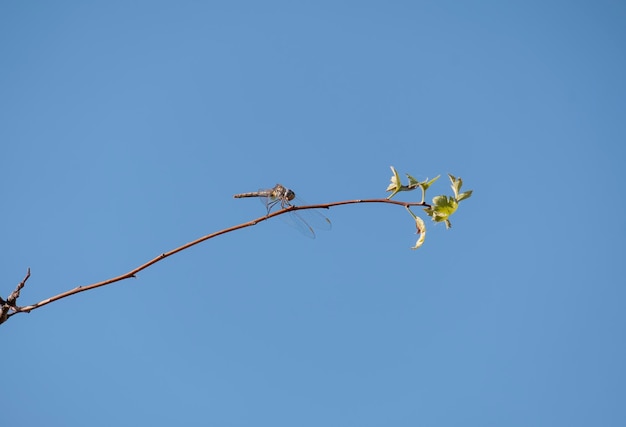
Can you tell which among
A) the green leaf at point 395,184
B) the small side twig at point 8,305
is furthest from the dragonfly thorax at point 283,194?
the small side twig at point 8,305

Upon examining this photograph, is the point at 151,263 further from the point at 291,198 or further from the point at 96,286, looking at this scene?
the point at 291,198

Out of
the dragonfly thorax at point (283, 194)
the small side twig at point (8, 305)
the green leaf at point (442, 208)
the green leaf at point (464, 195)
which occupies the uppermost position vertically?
the dragonfly thorax at point (283, 194)

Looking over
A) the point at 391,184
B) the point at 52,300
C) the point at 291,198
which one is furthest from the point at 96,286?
the point at 291,198

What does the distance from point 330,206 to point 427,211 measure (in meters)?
0.55

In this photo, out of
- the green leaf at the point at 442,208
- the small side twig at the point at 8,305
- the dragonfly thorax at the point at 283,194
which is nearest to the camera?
the small side twig at the point at 8,305

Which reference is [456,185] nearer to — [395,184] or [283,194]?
[395,184]

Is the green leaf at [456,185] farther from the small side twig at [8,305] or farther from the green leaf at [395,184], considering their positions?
the small side twig at [8,305]

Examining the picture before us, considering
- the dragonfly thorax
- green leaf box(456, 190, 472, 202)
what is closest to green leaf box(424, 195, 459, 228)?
green leaf box(456, 190, 472, 202)

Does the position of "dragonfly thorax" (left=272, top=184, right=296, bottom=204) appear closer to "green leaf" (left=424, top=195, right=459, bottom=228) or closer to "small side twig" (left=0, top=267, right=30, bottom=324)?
"green leaf" (left=424, top=195, right=459, bottom=228)

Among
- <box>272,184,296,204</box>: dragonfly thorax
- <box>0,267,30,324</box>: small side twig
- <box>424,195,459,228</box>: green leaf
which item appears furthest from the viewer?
<box>272,184,296,204</box>: dragonfly thorax

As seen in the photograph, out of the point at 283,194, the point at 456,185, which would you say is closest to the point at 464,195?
the point at 456,185

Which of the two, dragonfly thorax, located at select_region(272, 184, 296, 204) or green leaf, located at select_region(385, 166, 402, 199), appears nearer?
green leaf, located at select_region(385, 166, 402, 199)

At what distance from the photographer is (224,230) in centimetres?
169

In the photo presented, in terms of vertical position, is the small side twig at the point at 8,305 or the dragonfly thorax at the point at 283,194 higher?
the dragonfly thorax at the point at 283,194
